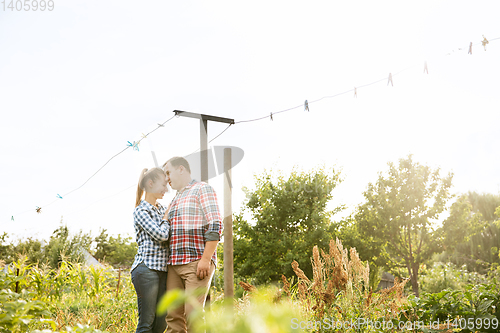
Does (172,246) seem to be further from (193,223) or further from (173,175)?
(173,175)

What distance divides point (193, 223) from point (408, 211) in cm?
1274

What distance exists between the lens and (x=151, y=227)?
2.46 m

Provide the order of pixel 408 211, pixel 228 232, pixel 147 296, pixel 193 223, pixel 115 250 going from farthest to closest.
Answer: pixel 115 250 → pixel 408 211 → pixel 228 232 → pixel 193 223 → pixel 147 296

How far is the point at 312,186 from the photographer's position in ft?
45.6

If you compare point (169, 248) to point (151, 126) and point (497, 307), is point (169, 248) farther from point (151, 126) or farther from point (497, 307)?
point (151, 126)

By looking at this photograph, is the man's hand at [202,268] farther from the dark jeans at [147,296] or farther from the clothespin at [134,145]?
the clothespin at [134,145]

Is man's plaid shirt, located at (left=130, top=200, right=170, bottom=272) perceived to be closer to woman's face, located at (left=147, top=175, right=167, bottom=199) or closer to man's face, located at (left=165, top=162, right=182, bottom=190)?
woman's face, located at (left=147, top=175, right=167, bottom=199)

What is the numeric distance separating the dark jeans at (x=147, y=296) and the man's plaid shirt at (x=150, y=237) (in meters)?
0.05

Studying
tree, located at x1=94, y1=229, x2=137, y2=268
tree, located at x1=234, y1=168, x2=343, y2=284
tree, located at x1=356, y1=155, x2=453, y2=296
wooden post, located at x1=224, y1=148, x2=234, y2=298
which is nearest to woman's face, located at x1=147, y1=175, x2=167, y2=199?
wooden post, located at x1=224, y1=148, x2=234, y2=298

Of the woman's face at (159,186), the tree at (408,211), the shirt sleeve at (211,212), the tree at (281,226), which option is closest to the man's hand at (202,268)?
the shirt sleeve at (211,212)

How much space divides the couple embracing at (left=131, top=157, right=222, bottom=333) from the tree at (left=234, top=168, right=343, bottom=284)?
394 inches

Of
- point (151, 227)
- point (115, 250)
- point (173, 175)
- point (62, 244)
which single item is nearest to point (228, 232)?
point (173, 175)

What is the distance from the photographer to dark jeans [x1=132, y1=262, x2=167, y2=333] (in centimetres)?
236

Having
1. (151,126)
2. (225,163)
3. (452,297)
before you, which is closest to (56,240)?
(151,126)
